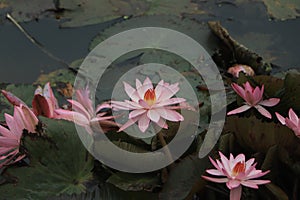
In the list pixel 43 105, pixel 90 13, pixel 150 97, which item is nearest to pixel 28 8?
pixel 90 13

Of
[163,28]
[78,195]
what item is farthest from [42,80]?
[78,195]

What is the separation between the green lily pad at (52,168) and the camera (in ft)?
3.84

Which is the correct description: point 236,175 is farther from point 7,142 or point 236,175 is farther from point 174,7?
point 174,7

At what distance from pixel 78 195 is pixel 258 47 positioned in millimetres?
1192

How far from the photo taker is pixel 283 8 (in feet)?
7.47

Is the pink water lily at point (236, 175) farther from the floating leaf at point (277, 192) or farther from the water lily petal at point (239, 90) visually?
the water lily petal at point (239, 90)

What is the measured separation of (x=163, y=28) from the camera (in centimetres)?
215

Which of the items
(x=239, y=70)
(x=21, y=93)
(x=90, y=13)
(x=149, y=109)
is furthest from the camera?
(x=90, y=13)

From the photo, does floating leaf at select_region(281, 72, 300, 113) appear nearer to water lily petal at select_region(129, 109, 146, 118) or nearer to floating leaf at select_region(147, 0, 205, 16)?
water lily petal at select_region(129, 109, 146, 118)

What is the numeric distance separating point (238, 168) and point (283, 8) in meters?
1.39

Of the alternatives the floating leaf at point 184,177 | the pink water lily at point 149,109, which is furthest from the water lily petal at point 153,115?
the floating leaf at point 184,177

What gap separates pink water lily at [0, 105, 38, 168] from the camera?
1.17 m

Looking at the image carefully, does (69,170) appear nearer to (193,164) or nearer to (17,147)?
(17,147)

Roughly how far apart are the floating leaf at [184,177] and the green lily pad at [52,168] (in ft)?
0.57
